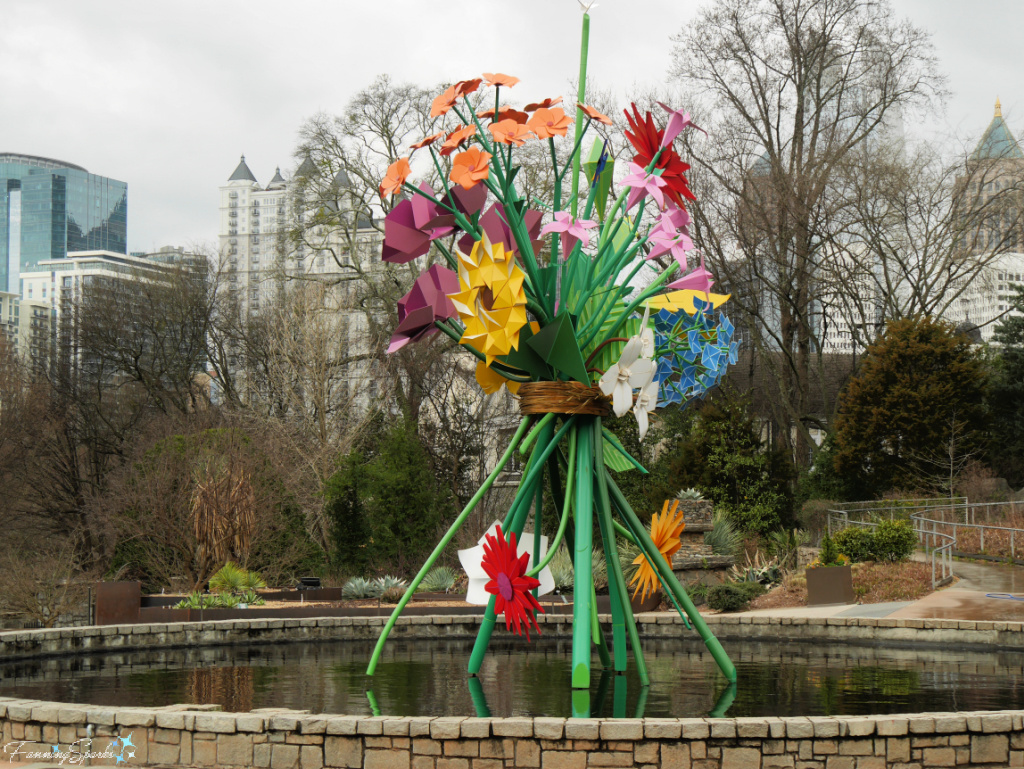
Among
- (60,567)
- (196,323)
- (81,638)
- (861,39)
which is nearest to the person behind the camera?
(81,638)

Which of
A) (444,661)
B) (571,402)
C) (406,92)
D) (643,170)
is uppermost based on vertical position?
(406,92)

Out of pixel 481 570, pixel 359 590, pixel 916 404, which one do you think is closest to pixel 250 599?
pixel 359 590

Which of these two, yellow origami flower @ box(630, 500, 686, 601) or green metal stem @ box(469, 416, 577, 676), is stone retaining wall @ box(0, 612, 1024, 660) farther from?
green metal stem @ box(469, 416, 577, 676)

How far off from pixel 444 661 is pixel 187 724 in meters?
5.09

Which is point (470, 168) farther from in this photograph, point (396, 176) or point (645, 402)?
point (645, 402)

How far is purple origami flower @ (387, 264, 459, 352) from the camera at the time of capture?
8.88 meters

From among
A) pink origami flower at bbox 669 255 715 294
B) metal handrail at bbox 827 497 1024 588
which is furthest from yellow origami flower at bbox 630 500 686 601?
metal handrail at bbox 827 497 1024 588

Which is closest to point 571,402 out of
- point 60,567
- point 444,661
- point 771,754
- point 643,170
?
point 643,170

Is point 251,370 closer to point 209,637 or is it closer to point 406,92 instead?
point 406,92

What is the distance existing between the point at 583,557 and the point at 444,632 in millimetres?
5954

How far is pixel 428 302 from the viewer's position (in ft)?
29.2

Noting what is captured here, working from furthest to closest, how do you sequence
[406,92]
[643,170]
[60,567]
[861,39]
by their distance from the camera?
[406,92]
[861,39]
[60,567]
[643,170]

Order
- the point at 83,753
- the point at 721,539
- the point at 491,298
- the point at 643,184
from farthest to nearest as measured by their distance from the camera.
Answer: the point at 721,539 < the point at 643,184 < the point at 491,298 < the point at 83,753

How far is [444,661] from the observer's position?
1170cm
